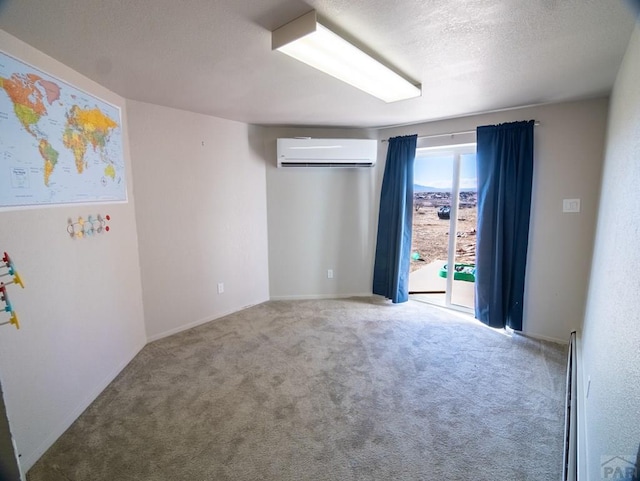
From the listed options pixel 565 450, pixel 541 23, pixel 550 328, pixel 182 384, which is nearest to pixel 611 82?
pixel 541 23

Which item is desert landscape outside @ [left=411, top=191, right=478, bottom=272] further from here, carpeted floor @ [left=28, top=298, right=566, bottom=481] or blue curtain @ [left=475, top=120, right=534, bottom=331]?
carpeted floor @ [left=28, top=298, right=566, bottom=481]

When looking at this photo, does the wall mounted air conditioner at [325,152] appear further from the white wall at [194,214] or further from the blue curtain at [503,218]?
the blue curtain at [503,218]

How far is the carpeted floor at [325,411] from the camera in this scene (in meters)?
1.52

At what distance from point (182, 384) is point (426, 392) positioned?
70.8 inches

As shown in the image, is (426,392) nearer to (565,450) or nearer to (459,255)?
(565,450)

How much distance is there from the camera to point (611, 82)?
2127 millimetres

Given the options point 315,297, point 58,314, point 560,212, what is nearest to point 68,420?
point 58,314

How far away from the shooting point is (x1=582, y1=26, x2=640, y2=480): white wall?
1020 mm

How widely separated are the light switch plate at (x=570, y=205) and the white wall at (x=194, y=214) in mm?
3159

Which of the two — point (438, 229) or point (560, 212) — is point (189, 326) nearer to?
point (438, 229)

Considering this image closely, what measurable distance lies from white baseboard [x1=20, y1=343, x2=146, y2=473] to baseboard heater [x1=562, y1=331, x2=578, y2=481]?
274 centimetres

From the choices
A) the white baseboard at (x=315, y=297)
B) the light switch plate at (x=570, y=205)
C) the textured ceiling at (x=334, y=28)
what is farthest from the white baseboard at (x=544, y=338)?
the textured ceiling at (x=334, y=28)

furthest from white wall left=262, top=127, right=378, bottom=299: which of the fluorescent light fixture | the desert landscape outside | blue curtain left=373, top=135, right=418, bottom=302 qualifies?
the fluorescent light fixture

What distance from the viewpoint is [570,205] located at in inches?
104
